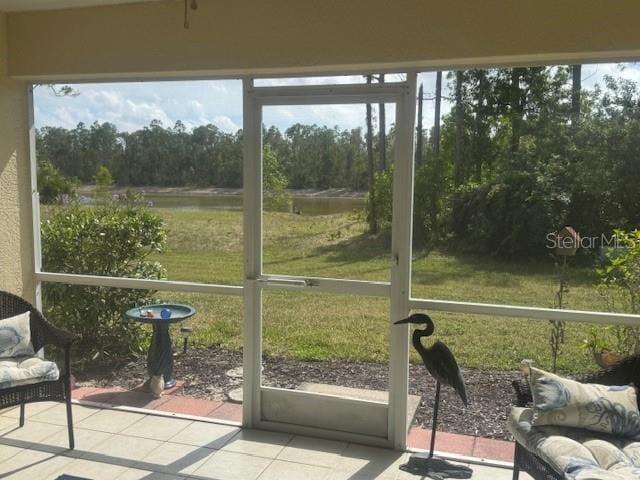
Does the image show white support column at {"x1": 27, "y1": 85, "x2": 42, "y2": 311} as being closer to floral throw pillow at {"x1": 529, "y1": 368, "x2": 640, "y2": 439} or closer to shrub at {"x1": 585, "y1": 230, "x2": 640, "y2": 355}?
floral throw pillow at {"x1": 529, "y1": 368, "x2": 640, "y2": 439}

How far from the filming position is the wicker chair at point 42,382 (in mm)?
2986

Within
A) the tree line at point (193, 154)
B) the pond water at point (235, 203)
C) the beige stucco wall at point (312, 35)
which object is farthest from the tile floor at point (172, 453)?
the beige stucco wall at point (312, 35)

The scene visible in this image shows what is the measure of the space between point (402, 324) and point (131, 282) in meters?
1.79

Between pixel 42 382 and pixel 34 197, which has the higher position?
pixel 34 197

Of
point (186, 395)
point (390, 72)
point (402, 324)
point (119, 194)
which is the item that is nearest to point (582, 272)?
point (402, 324)

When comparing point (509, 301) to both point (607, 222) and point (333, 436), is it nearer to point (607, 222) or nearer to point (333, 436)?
point (607, 222)

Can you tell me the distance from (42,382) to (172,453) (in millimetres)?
775

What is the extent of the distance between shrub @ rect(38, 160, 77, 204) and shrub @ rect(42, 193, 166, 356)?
0.32 ft

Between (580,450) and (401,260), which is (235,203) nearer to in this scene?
(401,260)

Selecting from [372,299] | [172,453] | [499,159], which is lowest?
[172,453]

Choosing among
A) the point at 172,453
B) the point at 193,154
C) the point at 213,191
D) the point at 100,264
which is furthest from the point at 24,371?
the point at 193,154

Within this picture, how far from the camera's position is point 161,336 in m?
3.89

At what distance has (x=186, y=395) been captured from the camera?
12.8ft

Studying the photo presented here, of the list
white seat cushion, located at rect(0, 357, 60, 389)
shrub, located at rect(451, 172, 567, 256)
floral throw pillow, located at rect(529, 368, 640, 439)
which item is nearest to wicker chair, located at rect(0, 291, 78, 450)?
white seat cushion, located at rect(0, 357, 60, 389)
